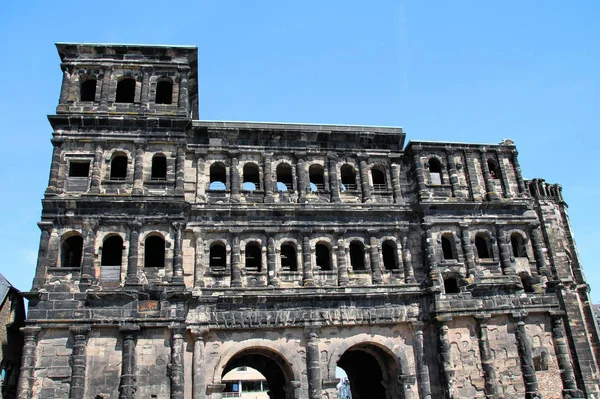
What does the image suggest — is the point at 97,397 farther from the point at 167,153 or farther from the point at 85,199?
the point at 167,153

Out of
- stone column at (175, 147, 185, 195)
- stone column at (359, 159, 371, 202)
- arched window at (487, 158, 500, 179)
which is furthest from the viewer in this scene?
arched window at (487, 158, 500, 179)

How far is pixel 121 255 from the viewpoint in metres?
23.4

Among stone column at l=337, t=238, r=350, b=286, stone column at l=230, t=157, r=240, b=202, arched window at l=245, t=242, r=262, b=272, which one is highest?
stone column at l=230, t=157, r=240, b=202

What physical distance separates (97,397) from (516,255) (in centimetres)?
1989

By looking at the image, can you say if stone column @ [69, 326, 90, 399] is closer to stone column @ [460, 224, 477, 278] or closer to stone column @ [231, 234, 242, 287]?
stone column @ [231, 234, 242, 287]

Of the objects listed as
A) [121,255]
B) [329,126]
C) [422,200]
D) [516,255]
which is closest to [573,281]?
[516,255]

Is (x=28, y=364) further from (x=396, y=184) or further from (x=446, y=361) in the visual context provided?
(x=396, y=184)

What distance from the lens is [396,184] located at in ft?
86.8

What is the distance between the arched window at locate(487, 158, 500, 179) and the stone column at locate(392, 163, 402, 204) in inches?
199

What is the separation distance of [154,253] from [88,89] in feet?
28.9

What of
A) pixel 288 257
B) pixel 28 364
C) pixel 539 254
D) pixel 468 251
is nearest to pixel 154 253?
pixel 288 257

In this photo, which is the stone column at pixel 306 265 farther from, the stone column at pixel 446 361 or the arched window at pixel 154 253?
the arched window at pixel 154 253

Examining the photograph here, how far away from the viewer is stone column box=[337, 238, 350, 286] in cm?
2400

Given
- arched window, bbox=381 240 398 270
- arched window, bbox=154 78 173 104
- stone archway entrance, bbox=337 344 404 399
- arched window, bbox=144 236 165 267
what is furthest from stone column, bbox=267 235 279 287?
arched window, bbox=154 78 173 104
